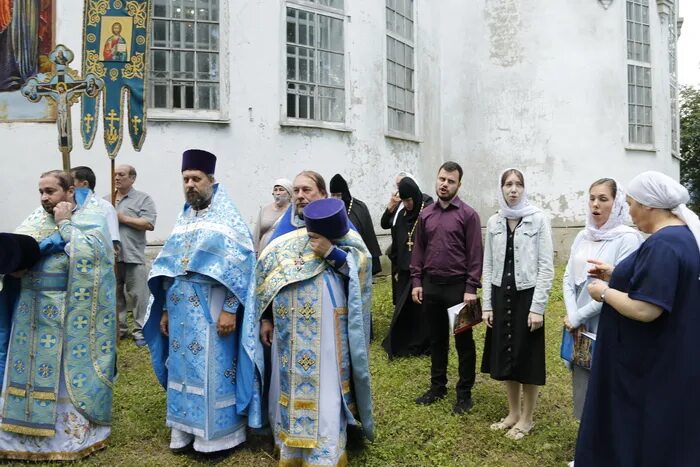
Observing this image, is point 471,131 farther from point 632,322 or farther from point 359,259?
point 632,322

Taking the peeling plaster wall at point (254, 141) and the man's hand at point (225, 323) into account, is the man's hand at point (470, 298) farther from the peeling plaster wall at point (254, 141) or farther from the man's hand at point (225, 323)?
the peeling plaster wall at point (254, 141)

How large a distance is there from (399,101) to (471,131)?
7.89 feet

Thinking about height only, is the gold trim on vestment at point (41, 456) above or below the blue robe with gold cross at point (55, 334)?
below

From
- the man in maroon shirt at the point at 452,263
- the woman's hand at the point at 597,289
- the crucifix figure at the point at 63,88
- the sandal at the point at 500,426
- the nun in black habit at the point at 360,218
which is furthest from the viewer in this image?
the nun in black habit at the point at 360,218

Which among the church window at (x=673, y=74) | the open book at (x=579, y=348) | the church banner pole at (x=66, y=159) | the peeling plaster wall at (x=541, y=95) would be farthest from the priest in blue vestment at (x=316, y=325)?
the church window at (x=673, y=74)

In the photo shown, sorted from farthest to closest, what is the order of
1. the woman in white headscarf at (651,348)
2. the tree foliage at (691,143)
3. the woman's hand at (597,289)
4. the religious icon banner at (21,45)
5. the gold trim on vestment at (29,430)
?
1. the tree foliage at (691,143)
2. the religious icon banner at (21,45)
3. the gold trim on vestment at (29,430)
4. the woman's hand at (597,289)
5. the woman in white headscarf at (651,348)

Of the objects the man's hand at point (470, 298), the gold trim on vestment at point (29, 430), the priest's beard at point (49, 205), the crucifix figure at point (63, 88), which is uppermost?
the crucifix figure at point (63, 88)

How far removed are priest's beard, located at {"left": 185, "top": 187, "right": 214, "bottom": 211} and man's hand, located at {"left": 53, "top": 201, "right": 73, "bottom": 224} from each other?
→ 0.81 metres

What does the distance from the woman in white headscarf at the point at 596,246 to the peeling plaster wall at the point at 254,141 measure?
6.35 m

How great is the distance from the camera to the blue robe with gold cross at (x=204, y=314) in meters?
4.17

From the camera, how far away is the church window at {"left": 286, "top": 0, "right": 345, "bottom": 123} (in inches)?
394

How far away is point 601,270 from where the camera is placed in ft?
11.1

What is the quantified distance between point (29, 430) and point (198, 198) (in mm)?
1883

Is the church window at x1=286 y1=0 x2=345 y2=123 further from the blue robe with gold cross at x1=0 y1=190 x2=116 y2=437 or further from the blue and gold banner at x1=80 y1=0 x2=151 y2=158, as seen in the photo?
the blue robe with gold cross at x1=0 y1=190 x2=116 y2=437
